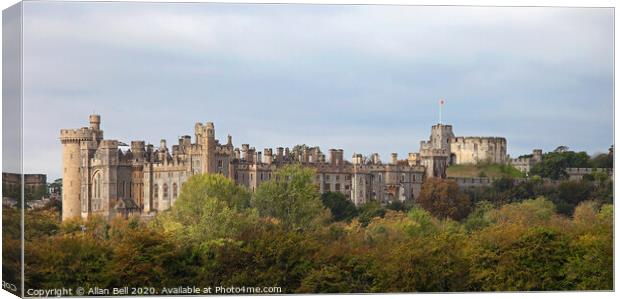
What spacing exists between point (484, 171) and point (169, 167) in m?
5.24

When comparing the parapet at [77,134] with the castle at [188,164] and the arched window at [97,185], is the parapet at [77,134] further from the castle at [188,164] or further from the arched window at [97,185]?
the arched window at [97,185]

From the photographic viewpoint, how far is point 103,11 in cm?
2081

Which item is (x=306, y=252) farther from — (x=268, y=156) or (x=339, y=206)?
(x=339, y=206)

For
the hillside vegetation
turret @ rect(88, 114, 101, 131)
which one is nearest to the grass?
the hillside vegetation

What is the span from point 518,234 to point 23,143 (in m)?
6.32

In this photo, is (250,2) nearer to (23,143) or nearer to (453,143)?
(23,143)

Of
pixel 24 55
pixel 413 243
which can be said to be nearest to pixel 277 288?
pixel 413 243

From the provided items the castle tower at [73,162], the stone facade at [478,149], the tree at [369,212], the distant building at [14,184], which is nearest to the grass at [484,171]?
the stone facade at [478,149]

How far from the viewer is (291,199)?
86.9ft

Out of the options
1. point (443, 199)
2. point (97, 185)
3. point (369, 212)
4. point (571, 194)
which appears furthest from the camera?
point (369, 212)

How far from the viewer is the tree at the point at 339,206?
27594mm

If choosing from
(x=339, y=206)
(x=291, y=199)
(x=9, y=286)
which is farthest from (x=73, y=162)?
(x=339, y=206)

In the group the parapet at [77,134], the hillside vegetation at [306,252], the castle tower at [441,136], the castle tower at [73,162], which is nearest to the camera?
the hillside vegetation at [306,252]

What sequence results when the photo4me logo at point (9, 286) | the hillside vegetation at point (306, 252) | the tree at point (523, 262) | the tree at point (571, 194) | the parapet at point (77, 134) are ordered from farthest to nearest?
the tree at point (571, 194) → the parapet at point (77, 134) → the tree at point (523, 262) → the hillside vegetation at point (306, 252) → the photo4me logo at point (9, 286)
